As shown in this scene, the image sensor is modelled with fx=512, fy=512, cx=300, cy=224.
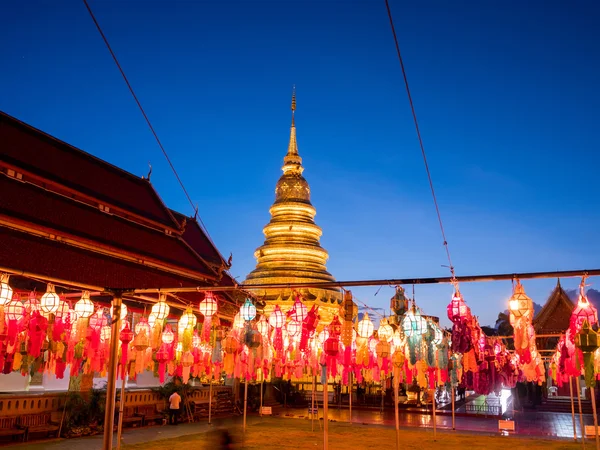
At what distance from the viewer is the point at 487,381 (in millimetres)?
13602

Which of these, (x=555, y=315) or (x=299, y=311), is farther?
(x=555, y=315)

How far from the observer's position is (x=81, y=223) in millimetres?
14930

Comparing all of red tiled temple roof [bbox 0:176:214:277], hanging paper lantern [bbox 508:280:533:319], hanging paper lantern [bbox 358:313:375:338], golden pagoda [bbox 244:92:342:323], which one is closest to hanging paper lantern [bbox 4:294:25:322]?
red tiled temple roof [bbox 0:176:214:277]

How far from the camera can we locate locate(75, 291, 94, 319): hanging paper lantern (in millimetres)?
10852

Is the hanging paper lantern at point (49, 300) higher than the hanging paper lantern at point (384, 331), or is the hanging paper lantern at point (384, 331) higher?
the hanging paper lantern at point (49, 300)

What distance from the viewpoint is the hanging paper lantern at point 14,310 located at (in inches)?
391

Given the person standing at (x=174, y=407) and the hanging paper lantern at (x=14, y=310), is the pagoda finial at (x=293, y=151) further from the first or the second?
the hanging paper lantern at (x=14, y=310)

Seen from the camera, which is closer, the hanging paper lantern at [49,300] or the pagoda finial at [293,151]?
the hanging paper lantern at [49,300]

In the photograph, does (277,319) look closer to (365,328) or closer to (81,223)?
(365,328)

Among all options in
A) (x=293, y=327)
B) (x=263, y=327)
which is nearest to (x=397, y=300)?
(x=293, y=327)

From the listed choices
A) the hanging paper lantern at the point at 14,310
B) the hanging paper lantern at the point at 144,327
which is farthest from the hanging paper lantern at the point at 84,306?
the hanging paper lantern at the point at 144,327

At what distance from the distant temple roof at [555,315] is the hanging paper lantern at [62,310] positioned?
28.0m

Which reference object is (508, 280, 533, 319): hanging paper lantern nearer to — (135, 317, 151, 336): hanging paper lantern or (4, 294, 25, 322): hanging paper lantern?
(135, 317, 151, 336): hanging paper lantern

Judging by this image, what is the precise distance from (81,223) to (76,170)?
243cm
